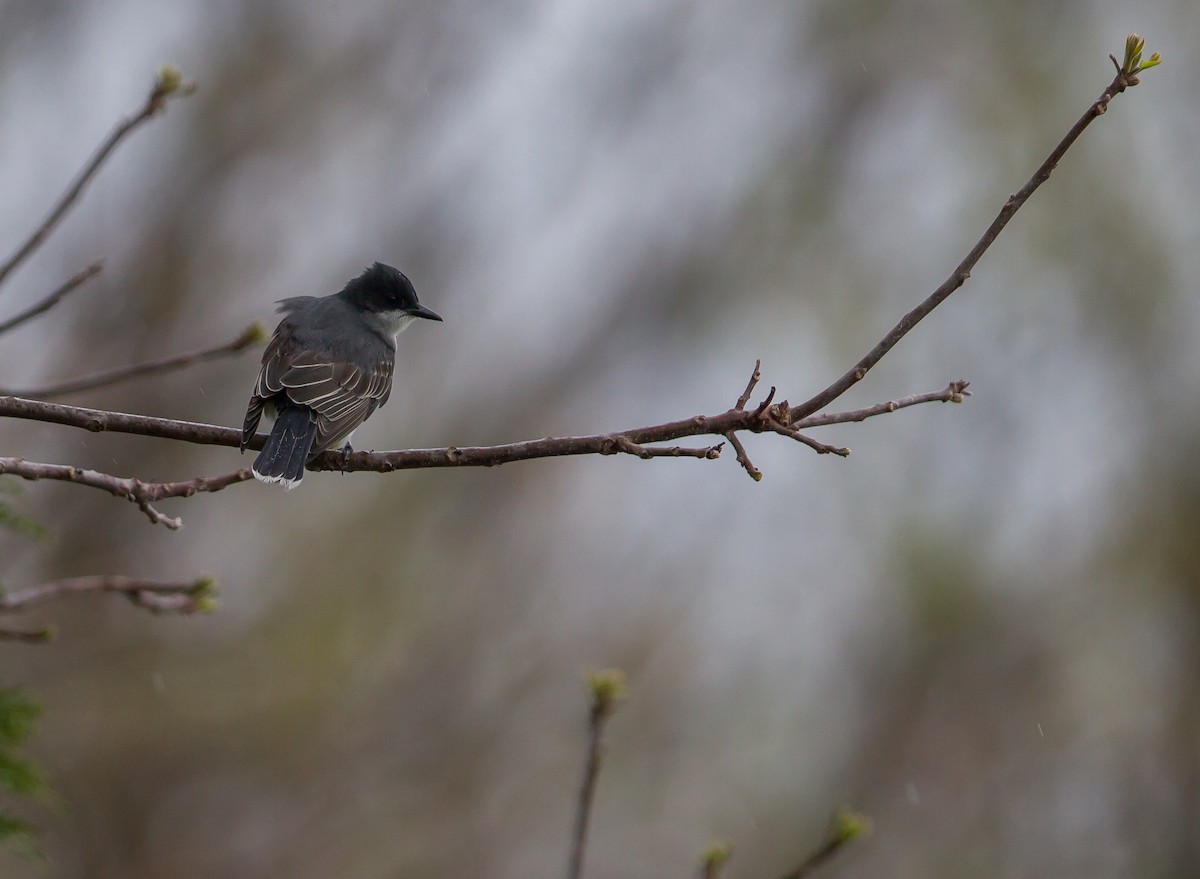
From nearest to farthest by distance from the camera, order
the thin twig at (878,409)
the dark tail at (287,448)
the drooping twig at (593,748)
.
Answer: the drooping twig at (593,748), the thin twig at (878,409), the dark tail at (287,448)

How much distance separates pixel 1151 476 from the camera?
12227mm

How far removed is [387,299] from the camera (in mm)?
6629

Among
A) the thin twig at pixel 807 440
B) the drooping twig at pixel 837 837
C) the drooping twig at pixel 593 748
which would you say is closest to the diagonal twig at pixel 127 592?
the drooping twig at pixel 593 748

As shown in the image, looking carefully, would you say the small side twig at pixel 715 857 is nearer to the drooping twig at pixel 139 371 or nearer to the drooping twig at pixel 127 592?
the drooping twig at pixel 127 592

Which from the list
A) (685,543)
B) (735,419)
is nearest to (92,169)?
(735,419)

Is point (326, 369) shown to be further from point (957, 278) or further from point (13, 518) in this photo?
point (957, 278)

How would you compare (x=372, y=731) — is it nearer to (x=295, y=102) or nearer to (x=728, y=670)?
(x=728, y=670)

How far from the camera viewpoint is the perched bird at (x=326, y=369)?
476 cm

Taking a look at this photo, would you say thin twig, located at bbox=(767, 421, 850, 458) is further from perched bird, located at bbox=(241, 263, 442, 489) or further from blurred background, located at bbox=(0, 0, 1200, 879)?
blurred background, located at bbox=(0, 0, 1200, 879)

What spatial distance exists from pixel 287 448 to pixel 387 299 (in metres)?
2.11

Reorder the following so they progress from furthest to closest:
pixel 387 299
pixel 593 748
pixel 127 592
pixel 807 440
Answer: pixel 387 299, pixel 127 592, pixel 807 440, pixel 593 748

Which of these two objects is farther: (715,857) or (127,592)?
(127,592)

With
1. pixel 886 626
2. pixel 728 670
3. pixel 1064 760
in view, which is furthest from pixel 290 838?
pixel 1064 760

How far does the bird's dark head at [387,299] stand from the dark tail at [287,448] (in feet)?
5.31
